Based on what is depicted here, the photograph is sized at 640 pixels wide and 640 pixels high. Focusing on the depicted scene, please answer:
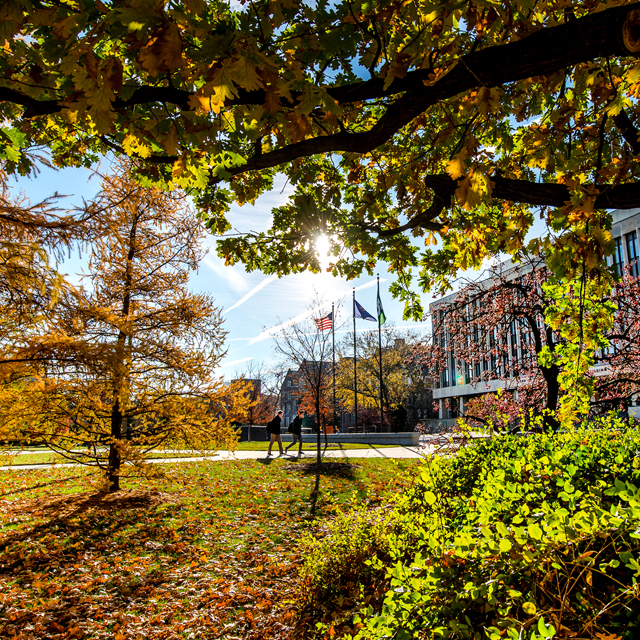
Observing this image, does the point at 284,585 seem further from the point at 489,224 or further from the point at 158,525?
the point at 489,224

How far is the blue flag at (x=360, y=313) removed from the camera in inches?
855

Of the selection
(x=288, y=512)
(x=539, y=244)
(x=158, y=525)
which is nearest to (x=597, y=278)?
(x=539, y=244)

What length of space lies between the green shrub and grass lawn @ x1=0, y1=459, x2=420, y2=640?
59 cm

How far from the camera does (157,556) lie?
5109 mm

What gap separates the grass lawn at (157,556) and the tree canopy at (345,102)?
2.46 metres

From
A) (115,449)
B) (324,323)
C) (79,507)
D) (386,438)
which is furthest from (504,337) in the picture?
(386,438)

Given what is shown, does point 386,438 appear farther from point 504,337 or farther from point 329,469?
point 504,337

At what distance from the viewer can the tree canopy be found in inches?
74.6

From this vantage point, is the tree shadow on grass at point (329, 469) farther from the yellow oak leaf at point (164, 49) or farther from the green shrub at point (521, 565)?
the yellow oak leaf at point (164, 49)

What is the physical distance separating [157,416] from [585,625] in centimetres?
759

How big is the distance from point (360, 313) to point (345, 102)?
19.5m

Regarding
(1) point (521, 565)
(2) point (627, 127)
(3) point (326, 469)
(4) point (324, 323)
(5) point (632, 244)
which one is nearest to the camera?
(1) point (521, 565)

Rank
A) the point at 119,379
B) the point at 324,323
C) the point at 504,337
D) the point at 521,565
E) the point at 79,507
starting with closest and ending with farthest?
the point at 521,565, the point at 119,379, the point at 79,507, the point at 504,337, the point at 324,323

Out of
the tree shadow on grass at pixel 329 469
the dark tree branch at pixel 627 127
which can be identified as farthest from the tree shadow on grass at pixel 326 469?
the dark tree branch at pixel 627 127
